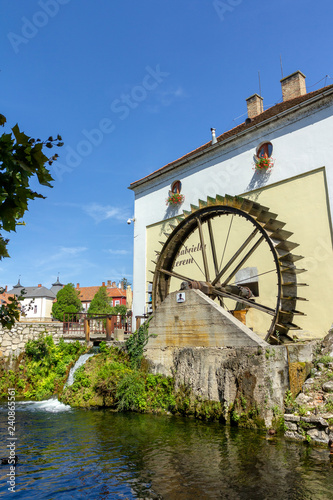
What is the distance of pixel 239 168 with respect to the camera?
1373 cm

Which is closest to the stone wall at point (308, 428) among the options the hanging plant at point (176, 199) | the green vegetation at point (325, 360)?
the green vegetation at point (325, 360)

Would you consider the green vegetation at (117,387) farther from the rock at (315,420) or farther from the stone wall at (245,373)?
the rock at (315,420)

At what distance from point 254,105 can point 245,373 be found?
11975 millimetres

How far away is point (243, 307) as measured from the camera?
39.4 feet

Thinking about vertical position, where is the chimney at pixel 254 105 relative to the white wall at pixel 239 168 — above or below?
above

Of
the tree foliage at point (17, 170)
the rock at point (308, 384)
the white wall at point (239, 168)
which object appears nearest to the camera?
the tree foliage at point (17, 170)

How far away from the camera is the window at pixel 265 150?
12812mm

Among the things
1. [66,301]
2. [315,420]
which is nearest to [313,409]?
[315,420]

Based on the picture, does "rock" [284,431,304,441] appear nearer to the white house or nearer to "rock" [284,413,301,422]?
"rock" [284,413,301,422]

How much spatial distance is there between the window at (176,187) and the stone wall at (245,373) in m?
8.97

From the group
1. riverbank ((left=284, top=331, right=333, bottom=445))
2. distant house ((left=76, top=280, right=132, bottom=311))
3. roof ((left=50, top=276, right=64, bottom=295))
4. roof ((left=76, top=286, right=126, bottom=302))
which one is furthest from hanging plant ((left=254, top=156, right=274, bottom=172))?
roof ((left=50, top=276, right=64, bottom=295))

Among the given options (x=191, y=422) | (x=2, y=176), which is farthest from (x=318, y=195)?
(x=2, y=176)

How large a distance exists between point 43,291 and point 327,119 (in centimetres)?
6271

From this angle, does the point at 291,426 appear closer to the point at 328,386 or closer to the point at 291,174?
the point at 328,386
